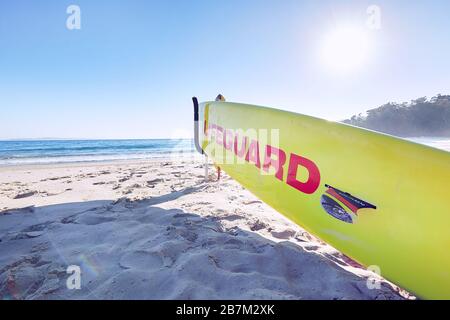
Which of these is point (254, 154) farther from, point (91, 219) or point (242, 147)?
point (91, 219)

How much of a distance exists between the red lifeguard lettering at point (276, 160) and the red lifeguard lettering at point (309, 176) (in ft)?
0.29

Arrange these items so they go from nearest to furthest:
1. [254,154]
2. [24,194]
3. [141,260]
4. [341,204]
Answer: [341,204] < [141,260] < [254,154] < [24,194]

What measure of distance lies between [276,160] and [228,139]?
3.27ft

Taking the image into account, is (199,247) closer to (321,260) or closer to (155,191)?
(321,260)

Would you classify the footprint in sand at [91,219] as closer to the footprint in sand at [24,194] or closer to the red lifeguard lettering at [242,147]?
the red lifeguard lettering at [242,147]

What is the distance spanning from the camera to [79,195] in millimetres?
3254

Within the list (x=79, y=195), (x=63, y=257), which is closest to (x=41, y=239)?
(x=63, y=257)

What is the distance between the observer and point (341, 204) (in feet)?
4.76

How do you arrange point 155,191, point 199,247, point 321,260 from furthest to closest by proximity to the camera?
point 155,191 → point 199,247 → point 321,260

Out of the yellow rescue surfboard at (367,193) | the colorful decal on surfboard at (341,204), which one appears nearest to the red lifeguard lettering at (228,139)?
the yellow rescue surfboard at (367,193)

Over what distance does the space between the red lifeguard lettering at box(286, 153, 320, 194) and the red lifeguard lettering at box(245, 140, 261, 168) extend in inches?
16.9

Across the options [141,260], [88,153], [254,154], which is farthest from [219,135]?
[88,153]

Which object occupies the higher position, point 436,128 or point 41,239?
point 436,128

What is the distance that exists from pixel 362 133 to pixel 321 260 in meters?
0.91
